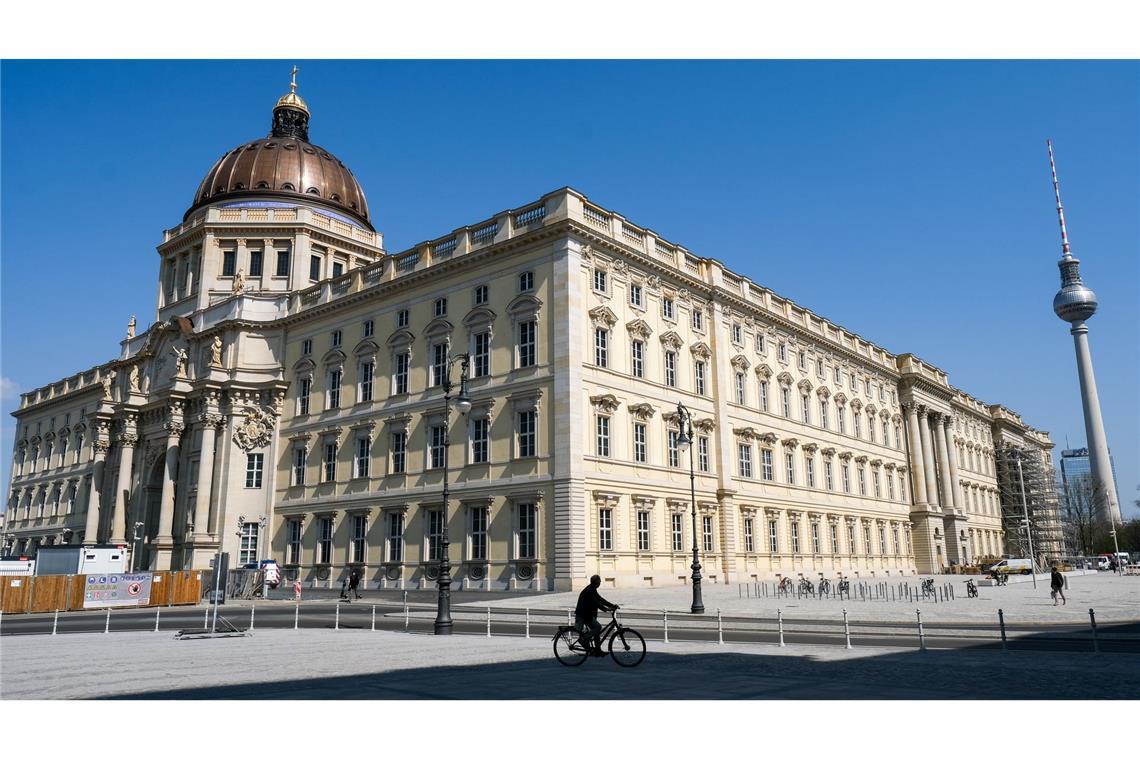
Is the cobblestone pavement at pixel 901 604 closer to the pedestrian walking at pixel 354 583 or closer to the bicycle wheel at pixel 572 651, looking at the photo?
the pedestrian walking at pixel 354 583

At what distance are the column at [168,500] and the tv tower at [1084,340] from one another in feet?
391

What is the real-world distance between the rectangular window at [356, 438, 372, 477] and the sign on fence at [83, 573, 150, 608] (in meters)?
13.4

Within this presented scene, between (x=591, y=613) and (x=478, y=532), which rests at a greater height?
(x=478, y=532)

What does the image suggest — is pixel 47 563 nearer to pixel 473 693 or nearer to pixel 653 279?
pixel 653 279

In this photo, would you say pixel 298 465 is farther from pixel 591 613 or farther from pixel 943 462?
pixel 943 462

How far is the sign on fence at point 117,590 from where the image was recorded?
34406 mm

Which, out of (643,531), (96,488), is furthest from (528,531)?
(96,488)

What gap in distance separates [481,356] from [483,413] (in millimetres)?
3086

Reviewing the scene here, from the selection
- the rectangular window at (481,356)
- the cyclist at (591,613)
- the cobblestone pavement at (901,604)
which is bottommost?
the cobblestone pavement at (901,604)

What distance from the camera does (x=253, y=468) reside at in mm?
53188

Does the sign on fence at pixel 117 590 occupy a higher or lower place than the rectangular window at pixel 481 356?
lower

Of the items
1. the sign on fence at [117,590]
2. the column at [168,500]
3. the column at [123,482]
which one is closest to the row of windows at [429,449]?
the column at [168,500]

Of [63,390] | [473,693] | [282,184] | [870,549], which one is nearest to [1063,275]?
[870,549]

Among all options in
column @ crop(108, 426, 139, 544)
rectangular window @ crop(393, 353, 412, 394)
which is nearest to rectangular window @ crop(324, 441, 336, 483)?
rectangular window @ crop(393, 353, 412, 394)
